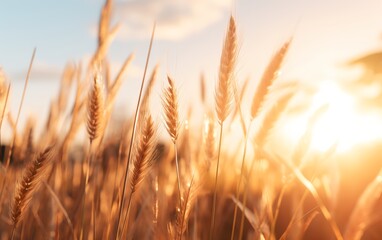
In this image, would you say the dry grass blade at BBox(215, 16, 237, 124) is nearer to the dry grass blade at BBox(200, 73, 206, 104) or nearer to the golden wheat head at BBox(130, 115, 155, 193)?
the golden wheat head at BBox(130, 115, 155, 193)

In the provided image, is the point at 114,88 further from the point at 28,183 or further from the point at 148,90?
the point at 28,183

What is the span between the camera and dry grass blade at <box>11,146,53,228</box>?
3.44ft

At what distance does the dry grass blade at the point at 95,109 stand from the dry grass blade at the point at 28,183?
118 millimetres

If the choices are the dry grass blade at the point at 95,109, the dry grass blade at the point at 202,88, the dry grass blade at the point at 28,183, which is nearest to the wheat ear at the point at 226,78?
the dry grass blade at the point at 95,109

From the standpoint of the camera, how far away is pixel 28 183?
1.05 metres

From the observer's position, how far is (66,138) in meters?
1.61

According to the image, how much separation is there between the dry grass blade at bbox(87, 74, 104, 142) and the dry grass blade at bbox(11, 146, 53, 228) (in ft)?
0.39

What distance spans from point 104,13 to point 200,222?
0.90 metres

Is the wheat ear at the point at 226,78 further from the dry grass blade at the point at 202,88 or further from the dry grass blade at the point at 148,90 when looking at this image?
the dry grass blade at the point at 202,88

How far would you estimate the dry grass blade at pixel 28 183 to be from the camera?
41.3 inches

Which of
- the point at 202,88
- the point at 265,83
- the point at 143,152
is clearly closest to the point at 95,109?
the point at 143,152

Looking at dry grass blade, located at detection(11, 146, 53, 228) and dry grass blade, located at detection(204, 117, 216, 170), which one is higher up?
dry grass blade, located at detection(204, 117, 216, 170)

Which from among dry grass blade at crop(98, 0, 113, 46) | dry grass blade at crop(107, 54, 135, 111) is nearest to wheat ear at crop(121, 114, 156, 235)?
dry grass blade at crop(107, 54, 135, 111)

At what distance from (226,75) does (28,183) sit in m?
0.52
